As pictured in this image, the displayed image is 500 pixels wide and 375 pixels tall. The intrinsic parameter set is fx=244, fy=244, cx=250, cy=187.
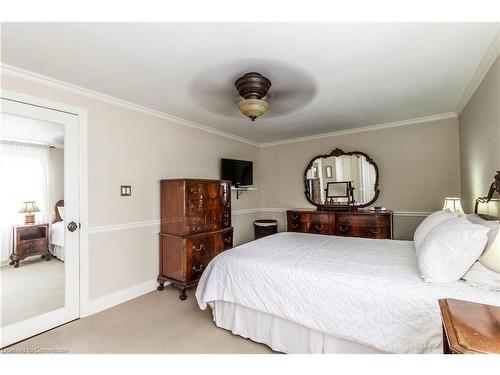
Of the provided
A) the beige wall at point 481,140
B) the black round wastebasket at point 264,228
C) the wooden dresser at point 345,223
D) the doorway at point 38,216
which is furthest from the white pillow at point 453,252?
the black round wastebasket at point 264,228

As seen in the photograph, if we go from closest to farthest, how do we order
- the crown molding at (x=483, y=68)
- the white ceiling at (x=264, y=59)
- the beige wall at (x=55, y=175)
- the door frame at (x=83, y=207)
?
the white ceiling at (x=264, y=59)
the crown molding at (x=483, y=68)
the beige wall at (x=55, y=175)
the door frame at (x=83, y=207)

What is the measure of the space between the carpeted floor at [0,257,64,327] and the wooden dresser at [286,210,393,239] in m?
3.28

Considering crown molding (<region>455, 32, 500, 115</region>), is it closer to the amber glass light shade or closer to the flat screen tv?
the amber glass light shade

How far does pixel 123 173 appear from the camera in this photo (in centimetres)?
291

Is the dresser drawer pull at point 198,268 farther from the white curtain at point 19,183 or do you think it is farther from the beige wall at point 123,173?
the white curtain at point 19,183

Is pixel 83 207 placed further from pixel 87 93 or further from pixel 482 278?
pixel 482 278

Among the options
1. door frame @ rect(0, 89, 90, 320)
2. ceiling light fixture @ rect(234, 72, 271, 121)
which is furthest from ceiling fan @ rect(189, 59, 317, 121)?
door frame @ rect(0, 89, 90, 320)

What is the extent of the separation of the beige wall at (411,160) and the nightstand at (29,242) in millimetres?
3931

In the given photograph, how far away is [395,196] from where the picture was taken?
3.96 m

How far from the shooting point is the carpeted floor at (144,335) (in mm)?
1975

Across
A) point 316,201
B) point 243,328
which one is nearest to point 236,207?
point 316,201

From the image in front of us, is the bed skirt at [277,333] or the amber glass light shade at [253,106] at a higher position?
the amber glass light shade at [253,106]
